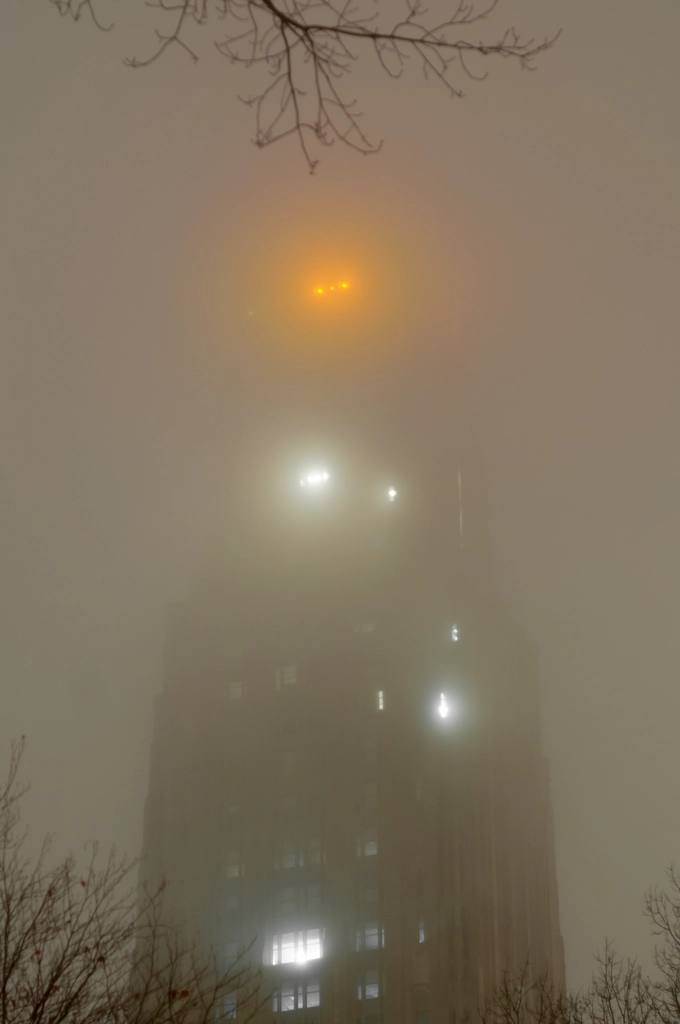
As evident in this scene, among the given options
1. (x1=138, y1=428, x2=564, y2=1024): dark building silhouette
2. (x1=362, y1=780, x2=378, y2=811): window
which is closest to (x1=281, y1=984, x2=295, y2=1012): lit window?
(x1=138, y1=428, x2=564, y2=1024): dark building silhouette

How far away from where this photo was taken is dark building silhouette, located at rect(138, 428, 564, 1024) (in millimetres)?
89500

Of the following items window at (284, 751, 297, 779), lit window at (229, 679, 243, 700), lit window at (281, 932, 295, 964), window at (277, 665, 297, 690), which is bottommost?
lit window at (281, 932, 295, 964)

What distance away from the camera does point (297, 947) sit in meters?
89.3

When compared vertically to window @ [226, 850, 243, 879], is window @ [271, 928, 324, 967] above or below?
below

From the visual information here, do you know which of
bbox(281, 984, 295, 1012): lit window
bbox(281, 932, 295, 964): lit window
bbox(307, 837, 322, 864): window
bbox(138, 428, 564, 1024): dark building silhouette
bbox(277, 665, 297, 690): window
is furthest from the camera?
bbox(277, 665, 297, 690): window

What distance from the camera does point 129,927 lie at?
54.5 ft

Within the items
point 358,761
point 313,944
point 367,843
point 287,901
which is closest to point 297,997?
point 313,944

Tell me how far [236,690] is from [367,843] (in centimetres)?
2097

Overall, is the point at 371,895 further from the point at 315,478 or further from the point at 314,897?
the point at 315,478

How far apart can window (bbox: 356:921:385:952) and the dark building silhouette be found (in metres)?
0.15

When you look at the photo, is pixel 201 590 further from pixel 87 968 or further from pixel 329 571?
pixel 87 968

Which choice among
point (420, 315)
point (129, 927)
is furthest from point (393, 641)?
point (129, 927)

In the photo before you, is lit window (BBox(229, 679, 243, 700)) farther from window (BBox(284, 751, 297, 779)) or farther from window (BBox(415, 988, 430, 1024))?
window (BBox(415, 988, 430, 1024))

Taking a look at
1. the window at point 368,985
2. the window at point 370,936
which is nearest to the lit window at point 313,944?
the window at point 370,936
